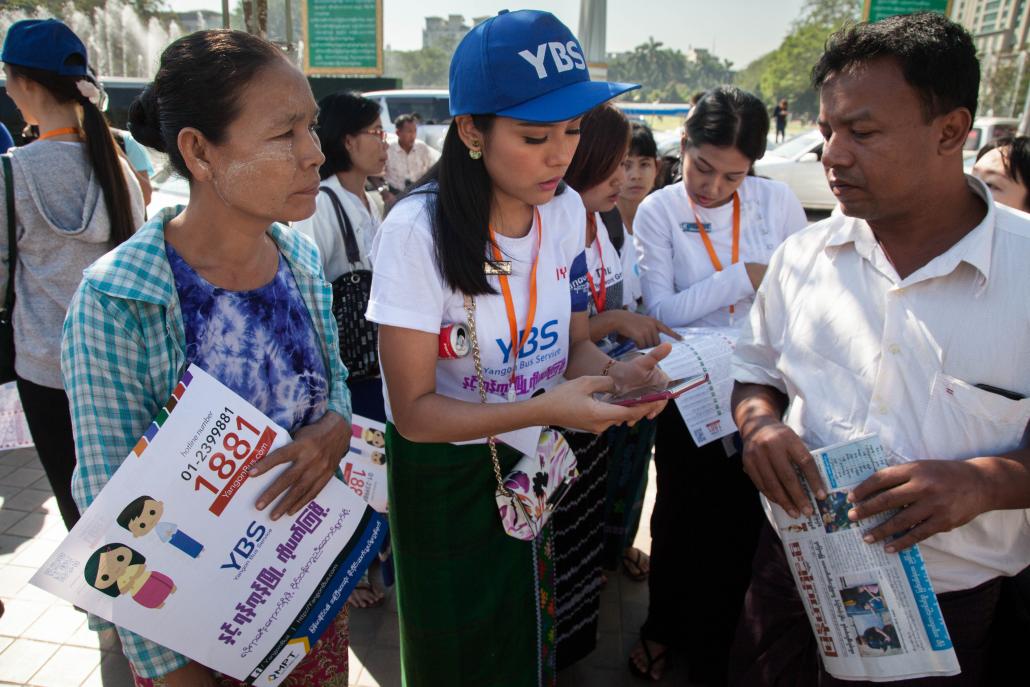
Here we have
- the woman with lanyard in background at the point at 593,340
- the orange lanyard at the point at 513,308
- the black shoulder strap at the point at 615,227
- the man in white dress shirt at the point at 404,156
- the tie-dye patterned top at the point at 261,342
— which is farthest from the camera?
the man in white dress shirt at the point at 404,156

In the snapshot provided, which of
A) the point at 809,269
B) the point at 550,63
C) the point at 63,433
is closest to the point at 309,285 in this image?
Answer: the point at 550,63

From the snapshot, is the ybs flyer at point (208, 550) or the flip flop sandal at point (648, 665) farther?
the flip flop sandal at point (648, 665)

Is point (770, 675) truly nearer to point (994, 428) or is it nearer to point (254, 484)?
point (994, 428)

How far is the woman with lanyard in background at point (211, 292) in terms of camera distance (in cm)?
127

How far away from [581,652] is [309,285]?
1649 mm

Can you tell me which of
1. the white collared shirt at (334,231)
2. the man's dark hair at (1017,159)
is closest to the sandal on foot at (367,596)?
the white collared shirt at (334,231)

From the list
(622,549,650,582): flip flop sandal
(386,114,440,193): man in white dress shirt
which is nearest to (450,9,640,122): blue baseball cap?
(622,549,650,582): flip flop sandal

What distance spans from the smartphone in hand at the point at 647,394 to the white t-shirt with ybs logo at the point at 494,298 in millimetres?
250

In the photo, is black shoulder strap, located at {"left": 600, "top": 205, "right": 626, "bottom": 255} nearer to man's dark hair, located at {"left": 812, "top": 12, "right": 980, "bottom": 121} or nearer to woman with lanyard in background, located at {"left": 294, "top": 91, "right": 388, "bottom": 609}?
woman with lanyard in background, located at {"left": 294, "top": 91, "right": 388, "bottom": 609}

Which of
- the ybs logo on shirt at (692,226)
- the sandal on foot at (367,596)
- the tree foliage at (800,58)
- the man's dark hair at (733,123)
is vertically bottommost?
the sandal on foot at (367,596)

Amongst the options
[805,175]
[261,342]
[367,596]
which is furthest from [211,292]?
[805,175]

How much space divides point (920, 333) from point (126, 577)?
1541 millimetres

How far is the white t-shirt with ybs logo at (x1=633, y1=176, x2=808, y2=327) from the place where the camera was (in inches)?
99.3

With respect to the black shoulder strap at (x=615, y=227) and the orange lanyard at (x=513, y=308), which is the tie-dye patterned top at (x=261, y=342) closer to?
the orange lanyard at (x=513, y=308)
